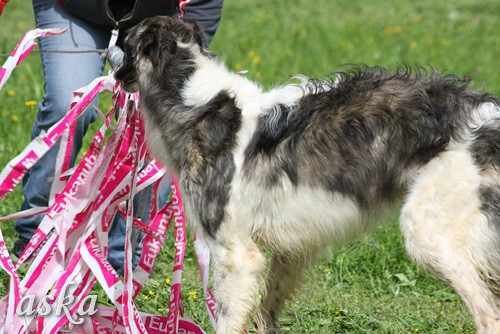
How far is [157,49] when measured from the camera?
3.83 metres

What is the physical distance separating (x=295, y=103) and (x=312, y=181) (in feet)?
1.13

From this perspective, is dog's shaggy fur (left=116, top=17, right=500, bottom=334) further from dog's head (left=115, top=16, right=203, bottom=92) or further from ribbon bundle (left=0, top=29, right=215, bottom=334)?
ribbon bundle (left=0, top=29, right=215, bottom=334)

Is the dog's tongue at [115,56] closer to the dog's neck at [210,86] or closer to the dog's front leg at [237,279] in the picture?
the dog's neck at [210,86]

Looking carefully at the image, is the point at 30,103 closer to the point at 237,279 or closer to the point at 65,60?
the point at 65,60

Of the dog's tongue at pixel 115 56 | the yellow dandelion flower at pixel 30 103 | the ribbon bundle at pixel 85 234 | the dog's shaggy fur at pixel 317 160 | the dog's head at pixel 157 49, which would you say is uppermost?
the dog's head at pixel 157 49

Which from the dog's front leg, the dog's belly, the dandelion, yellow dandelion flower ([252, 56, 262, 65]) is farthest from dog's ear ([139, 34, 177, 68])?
the dandelion

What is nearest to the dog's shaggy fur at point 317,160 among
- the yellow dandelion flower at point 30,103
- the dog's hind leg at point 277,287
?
the dog's hind leg at point 277,287

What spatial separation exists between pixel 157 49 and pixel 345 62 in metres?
5.30

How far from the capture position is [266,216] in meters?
3.75

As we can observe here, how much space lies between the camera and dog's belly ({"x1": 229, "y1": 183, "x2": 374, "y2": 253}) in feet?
12.1

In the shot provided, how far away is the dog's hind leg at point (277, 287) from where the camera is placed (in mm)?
4148

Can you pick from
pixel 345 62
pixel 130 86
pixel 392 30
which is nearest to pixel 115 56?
pixel 130 86

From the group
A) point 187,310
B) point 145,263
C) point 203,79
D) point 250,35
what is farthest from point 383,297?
point 250,35

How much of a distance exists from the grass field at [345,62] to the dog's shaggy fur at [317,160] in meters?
0.50
